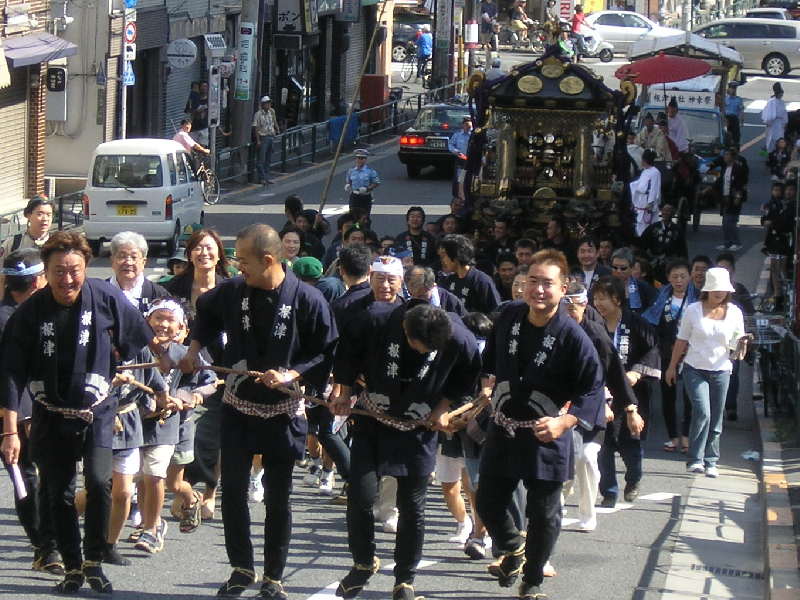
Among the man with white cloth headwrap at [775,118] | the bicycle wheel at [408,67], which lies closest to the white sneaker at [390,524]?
the man with white cloth headwrap at [775,118]

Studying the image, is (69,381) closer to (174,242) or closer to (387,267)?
(387,267)

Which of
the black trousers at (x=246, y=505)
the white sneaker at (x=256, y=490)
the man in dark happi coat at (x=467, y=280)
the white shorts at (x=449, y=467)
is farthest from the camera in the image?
the man in dark happi coat at (x=467, y=280)

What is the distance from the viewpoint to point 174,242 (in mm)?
23000

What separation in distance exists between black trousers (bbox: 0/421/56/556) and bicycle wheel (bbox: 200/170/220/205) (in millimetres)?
19098

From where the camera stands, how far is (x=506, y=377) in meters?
8.30

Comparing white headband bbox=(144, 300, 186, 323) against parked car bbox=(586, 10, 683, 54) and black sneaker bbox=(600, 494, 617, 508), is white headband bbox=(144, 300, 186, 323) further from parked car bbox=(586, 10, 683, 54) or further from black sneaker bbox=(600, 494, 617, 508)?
parked car bbox=(586, 10, 683, 54)

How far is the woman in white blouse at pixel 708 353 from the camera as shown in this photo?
40.5 feet

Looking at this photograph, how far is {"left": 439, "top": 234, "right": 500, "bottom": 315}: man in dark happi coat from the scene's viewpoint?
11.6m

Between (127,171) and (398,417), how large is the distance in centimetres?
1515

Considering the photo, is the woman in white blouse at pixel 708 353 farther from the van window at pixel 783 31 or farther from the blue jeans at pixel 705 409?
the van window at pixel 783 31

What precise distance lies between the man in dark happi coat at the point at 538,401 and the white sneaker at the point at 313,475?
325 centimetres

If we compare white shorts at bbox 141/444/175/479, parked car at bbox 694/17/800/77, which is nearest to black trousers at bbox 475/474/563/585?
white shorts at bbox 141/444/175/479

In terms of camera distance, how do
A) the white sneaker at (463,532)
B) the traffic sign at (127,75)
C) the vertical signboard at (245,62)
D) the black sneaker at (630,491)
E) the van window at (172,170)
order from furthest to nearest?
1. the vertical signboard at (245,62)
2. the traffic sign at (127,75)
3. the van window at (172,170)
4. the black sneaker at (630,491)
5. the white sneaker at (463,532)

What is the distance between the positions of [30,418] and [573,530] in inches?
144
